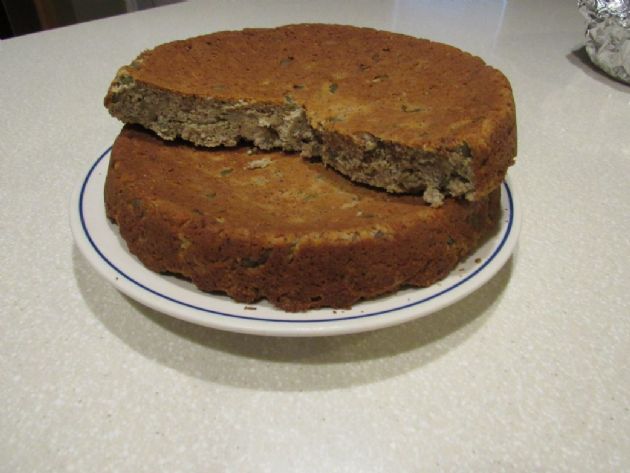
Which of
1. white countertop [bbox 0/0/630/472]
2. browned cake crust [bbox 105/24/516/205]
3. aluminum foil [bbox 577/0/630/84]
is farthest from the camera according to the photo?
aluminum foil [bbox 577/0/630/84]

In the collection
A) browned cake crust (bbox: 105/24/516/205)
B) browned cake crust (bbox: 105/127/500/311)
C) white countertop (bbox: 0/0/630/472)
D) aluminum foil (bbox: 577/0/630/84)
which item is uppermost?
browned cake crust (bbox: 105/24/516/205)

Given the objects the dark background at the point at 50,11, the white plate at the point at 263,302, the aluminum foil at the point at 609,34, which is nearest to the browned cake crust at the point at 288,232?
the white plate at the point at 263,302

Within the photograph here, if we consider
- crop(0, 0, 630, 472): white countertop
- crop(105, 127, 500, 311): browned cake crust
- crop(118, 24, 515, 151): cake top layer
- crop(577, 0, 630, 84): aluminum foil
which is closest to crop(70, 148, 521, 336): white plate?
crop(105, 127, 500, 311): browned cake crust

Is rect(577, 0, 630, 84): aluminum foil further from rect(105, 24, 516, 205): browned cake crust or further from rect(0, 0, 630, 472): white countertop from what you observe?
rect(105, 24, 516, 205): browned cake crust

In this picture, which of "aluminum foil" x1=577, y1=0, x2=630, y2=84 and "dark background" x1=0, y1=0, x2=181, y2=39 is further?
"dark background" x1=0, y1=0, x2=181, y2=39

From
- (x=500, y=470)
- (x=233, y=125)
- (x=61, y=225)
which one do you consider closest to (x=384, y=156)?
(x=233, y=125)

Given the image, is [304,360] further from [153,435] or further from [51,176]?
[51,176]

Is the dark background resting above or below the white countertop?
below
